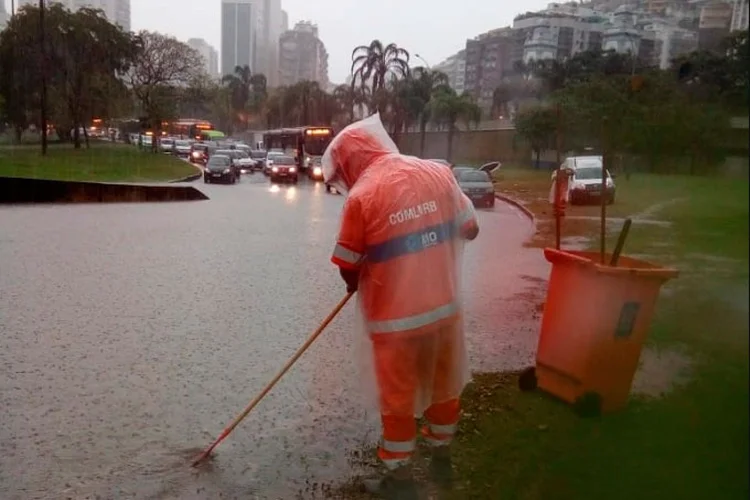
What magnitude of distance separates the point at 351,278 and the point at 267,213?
596 inches

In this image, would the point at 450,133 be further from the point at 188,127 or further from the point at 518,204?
the point at 188,127

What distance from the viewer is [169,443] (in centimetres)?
393

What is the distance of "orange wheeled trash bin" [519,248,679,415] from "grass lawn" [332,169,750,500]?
80 mm

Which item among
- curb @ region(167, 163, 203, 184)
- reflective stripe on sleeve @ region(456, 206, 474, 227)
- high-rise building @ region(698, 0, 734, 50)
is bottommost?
curb @ region(167, 163, 203, 184)

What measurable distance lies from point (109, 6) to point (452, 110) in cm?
883

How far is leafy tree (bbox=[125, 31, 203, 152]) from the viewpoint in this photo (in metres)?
26.9

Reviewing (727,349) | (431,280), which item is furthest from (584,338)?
(727,349)

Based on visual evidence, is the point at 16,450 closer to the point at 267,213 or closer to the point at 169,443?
the point at 169,443

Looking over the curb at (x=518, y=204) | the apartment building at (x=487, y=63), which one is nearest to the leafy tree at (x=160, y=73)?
the curb at (x=518, y=204)

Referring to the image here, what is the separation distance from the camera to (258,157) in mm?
37469

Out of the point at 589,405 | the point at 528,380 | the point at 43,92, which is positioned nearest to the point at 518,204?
the point at 528,380

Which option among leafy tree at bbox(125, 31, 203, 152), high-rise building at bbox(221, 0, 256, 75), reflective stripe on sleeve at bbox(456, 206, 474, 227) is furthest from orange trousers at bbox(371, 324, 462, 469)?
leafy tree at bbox(125, 31, 203, 152)

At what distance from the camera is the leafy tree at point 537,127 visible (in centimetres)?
770

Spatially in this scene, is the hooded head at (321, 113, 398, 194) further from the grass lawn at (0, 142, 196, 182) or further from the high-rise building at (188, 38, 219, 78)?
the high-rise building at (188, 38, 219, 78)
